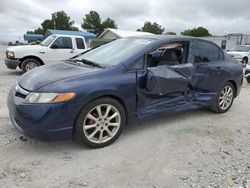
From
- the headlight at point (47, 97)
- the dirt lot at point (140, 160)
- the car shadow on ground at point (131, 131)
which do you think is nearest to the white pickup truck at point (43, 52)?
the dirt lot at point (140, 160)

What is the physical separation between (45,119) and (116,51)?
1663 millimetres

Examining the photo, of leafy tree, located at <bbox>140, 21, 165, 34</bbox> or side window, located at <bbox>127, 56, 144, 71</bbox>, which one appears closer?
side window, located at <bbox>127, 56, 144, 71</bbox>

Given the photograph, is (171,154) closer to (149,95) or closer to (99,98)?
(149,95)

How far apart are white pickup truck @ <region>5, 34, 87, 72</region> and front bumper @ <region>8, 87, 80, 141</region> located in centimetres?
640

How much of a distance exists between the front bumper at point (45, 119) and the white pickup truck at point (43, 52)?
21.0 feet

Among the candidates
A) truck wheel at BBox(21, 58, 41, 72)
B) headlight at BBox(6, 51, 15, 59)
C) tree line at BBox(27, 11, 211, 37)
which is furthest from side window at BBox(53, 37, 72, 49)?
tree line at BBox(27, 11, 211, 37)

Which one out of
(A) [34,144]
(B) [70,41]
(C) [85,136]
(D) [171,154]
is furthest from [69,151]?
(B) [70,41]

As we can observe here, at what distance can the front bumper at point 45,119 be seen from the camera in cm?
284

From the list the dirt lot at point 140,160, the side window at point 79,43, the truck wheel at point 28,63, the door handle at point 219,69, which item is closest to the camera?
the dirt lot at point 140,160

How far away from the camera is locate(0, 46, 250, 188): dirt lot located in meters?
2.65

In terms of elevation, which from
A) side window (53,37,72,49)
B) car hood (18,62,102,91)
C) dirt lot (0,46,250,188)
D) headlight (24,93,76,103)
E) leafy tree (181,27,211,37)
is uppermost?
leafy tree (181,27,211,37)

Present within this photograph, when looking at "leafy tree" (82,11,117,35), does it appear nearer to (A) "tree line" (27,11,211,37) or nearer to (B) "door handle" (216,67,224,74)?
(A) "tree line" (27,11,211,37)

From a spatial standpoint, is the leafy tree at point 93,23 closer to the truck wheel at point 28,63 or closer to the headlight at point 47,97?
the truck wheel at point 28,63

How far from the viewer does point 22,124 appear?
9.63ft
